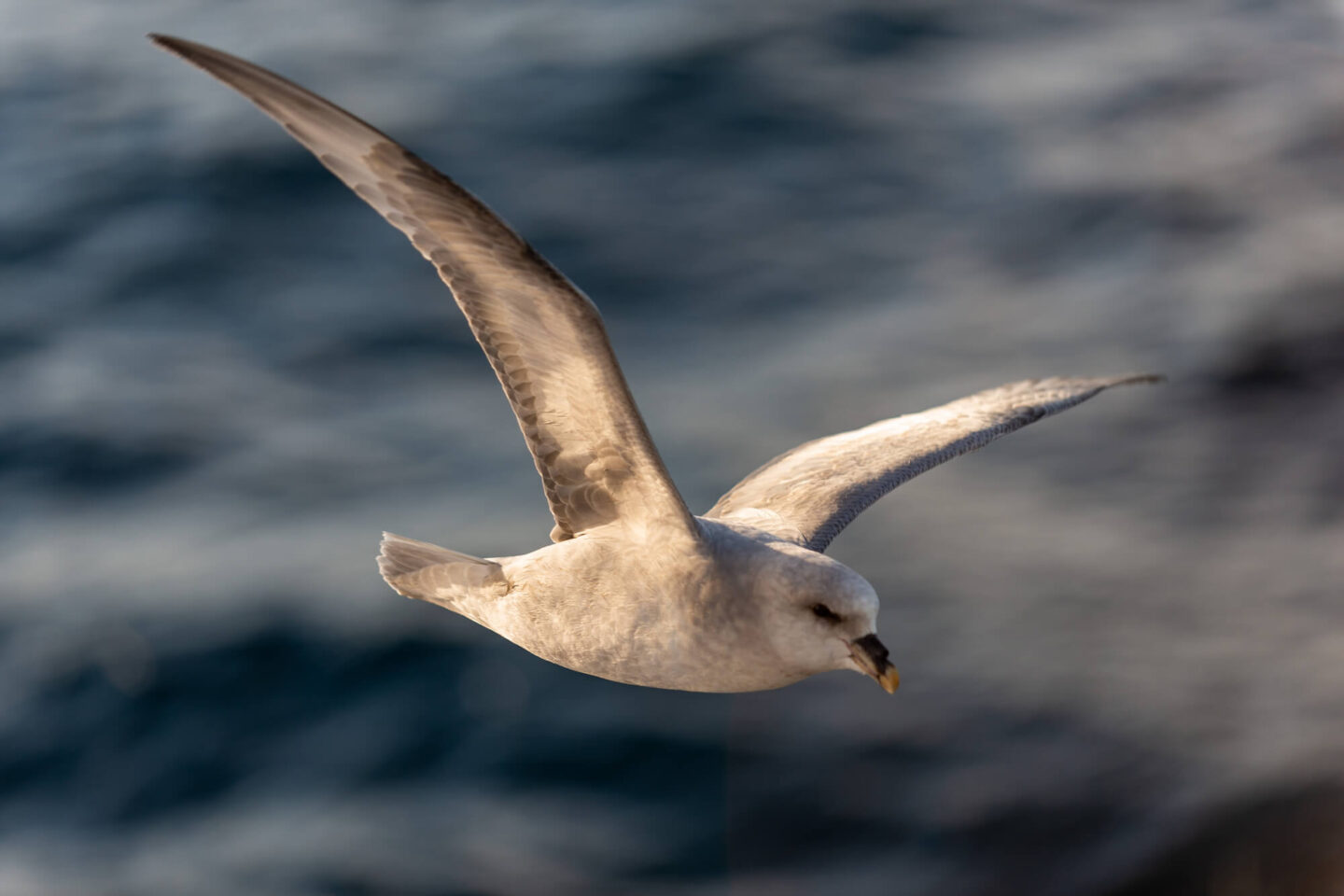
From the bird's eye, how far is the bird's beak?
5.6 inches

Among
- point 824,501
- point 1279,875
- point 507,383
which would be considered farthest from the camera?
point 1279,875

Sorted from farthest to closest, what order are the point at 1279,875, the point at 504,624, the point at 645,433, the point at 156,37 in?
the point at 1279,875 → the point at 504,624 → the point at 645,433 → the point at 156,37

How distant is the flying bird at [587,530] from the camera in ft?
17.2

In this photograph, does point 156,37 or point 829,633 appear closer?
point 156,37

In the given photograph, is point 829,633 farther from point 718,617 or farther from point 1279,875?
point 1279,875

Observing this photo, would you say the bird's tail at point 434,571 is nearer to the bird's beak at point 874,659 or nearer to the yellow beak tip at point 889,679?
the bird's beak at point 874,659

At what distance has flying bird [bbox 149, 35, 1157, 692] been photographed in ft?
17.2

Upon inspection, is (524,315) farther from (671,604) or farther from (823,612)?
(823,612)

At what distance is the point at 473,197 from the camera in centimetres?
511

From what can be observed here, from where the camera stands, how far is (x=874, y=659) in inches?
214

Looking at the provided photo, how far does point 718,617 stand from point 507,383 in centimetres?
159

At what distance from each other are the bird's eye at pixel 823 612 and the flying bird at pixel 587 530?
1cm

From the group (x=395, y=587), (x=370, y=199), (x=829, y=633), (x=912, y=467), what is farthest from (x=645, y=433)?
(x=912, y=467)

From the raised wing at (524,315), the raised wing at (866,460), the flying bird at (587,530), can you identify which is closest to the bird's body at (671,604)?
the flying bird at (587,530)
